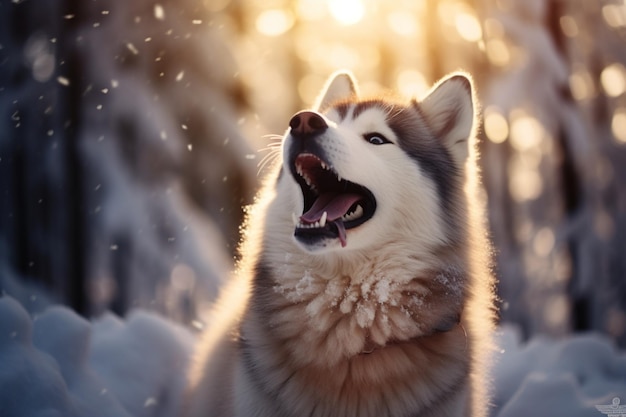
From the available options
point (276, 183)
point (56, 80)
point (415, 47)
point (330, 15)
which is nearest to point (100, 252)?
point (56, 80)

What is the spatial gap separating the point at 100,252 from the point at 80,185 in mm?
3988

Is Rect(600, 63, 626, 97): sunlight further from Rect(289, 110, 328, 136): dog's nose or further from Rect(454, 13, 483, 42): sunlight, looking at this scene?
Rect(289, 110, 328, 136): dog's nose

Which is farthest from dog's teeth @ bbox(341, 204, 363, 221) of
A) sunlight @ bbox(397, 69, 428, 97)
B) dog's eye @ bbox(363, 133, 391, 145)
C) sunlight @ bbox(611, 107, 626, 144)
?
sunlight @ bbox(611, 107, 626, 144)

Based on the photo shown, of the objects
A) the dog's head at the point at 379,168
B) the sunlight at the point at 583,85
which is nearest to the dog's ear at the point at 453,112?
the dog's head at the point at 379,168

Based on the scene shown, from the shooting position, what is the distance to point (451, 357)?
2.53 meters

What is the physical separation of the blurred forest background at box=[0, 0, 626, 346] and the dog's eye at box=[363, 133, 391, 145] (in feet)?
19.0

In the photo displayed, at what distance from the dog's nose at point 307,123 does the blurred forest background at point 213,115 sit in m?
6.05

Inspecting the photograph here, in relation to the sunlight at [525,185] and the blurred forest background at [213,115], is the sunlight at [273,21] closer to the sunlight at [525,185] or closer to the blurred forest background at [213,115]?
the blurred forest background at [213,115]

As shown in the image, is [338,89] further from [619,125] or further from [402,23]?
[619,125]

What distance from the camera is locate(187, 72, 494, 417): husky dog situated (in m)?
2.41

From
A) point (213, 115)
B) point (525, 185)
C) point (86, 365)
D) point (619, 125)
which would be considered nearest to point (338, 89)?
point (86, 365)

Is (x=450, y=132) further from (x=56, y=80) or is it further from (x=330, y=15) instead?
(x=330, y=15)

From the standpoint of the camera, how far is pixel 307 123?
2.39m

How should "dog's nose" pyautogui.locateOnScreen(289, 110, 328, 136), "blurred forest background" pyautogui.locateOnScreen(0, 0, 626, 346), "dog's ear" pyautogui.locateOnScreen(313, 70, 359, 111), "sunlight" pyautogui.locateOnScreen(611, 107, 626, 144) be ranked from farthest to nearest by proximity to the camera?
"sunlight" pyautogui.locateOnScreen(611, 107, 626, 144) → "blurred forest background" pyautogui.locateOnScreen(0, 0, 626, 346) → "dog's ear" pyautogui.locateOnScreen(313, 70, 359, 111) → "dog's nose" pyautogui.locateOnScreen(289, 110, 328, 136)
